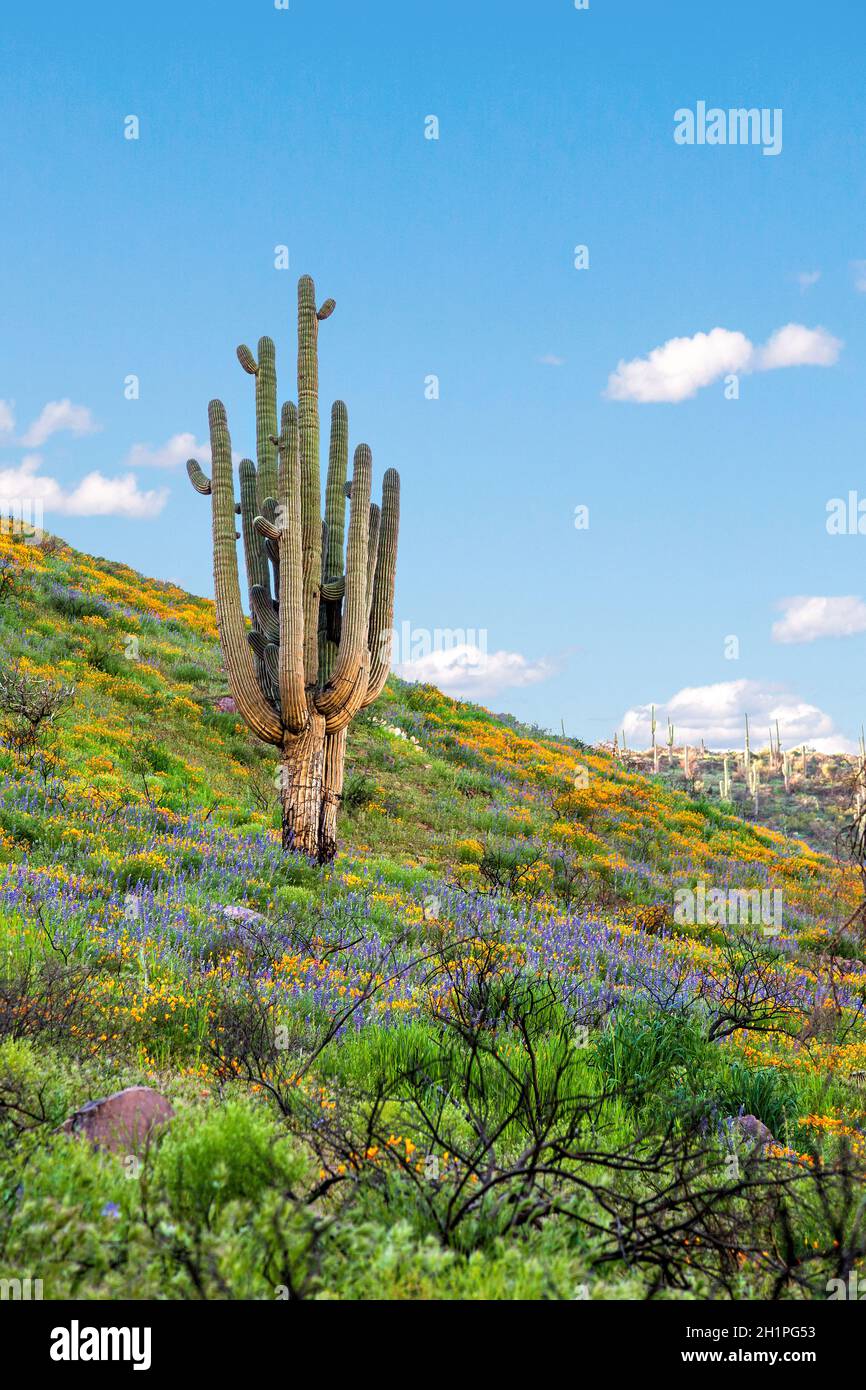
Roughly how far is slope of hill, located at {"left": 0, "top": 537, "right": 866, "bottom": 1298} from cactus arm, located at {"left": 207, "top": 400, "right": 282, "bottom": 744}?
1.42 metres

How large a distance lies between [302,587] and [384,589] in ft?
5.06

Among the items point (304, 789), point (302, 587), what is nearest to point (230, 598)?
point (302, 587)

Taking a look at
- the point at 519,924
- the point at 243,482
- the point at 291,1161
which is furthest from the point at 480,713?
the point at 291,1161

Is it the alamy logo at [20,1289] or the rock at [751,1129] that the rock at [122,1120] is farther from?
the rock at [751,1129]

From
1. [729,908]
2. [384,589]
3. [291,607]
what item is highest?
[384,589]

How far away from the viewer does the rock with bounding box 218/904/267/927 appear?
644 centimetres

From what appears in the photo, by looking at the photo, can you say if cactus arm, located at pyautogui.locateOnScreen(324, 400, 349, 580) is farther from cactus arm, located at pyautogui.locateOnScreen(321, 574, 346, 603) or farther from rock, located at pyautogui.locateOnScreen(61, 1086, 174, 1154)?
rock, located at pyautogui.locateOnScreen(61, 1086, 174, 1154)

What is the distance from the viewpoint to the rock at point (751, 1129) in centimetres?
A: 369

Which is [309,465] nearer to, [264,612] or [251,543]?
[251,543]

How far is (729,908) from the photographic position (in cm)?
1288

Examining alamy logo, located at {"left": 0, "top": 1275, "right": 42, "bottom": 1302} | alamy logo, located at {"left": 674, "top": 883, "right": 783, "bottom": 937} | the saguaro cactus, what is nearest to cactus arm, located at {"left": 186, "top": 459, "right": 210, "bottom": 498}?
the saguaro cactus

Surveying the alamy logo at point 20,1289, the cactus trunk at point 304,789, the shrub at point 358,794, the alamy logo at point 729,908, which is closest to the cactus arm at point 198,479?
the cactus trunk at point 304,789
